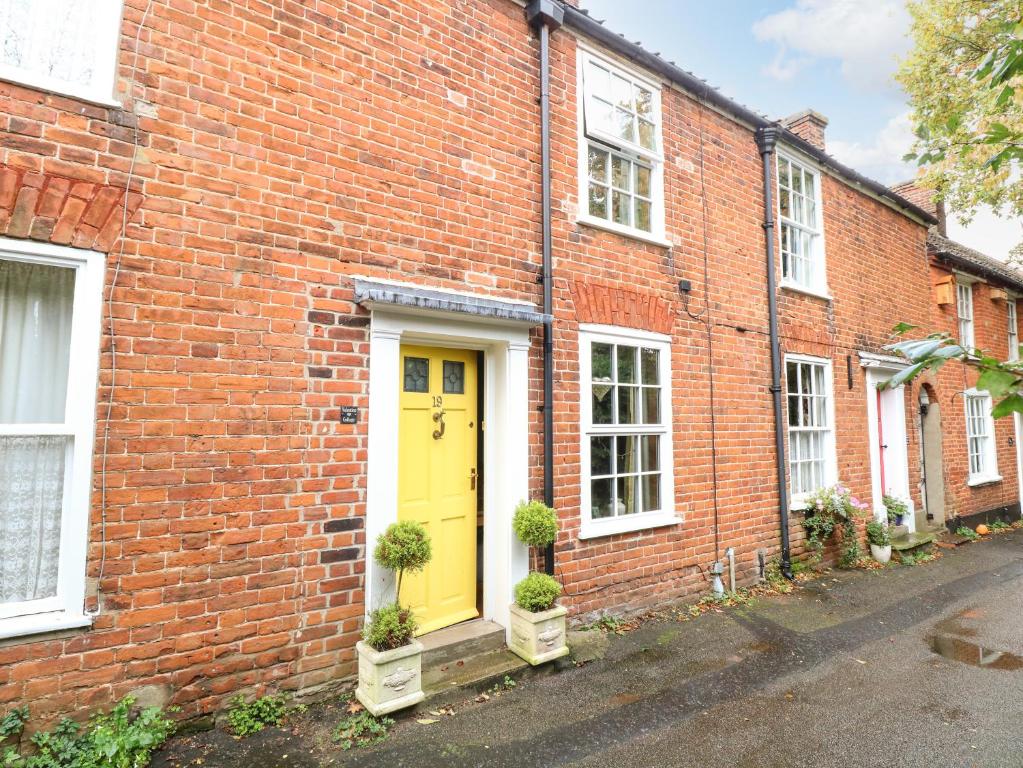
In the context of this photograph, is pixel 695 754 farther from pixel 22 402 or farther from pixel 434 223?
pixel 22 402

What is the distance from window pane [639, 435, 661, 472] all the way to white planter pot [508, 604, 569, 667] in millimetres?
2012

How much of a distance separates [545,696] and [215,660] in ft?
7.48

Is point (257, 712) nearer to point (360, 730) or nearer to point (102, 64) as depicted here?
point (360, 730)

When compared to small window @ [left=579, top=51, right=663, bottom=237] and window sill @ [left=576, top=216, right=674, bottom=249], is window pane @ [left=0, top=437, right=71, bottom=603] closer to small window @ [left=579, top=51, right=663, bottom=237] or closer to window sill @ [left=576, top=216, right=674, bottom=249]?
window sill @ [left=576, top=216, right=674, bottom=249]

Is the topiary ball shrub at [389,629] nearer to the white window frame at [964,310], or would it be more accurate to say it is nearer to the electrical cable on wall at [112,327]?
the electrical cable on wall at [112,327]

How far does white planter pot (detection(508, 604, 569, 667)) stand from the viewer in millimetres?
4289

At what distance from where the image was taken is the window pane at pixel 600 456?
17.7 feet

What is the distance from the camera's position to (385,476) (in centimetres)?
404

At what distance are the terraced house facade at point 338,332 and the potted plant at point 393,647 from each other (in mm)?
232

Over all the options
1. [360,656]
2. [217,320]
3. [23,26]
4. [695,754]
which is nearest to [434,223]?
[217,320]

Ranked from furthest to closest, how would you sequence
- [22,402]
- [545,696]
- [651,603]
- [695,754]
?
[651,603]
[545,696]
[695,754]
[22,402]

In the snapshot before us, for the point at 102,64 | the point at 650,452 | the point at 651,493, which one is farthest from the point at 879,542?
the point at 102,64

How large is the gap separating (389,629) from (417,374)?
1992 millimetres

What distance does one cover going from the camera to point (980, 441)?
11602 mm
